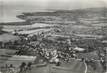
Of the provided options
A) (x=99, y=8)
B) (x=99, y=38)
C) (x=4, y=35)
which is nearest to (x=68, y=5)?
(x=99, y=8)

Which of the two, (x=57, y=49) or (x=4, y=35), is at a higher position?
(x=4, y=35)

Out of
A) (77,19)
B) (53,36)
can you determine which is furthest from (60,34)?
(77,19)

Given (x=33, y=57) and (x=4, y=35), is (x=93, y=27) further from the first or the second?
(x=4, y=35)

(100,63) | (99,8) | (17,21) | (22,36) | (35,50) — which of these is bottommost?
(100,63)

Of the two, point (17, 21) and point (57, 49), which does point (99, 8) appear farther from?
point (17, 21)

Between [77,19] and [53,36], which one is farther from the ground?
[77,19]

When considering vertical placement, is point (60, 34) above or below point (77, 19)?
below

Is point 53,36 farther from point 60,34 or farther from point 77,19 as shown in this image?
point 77,19
